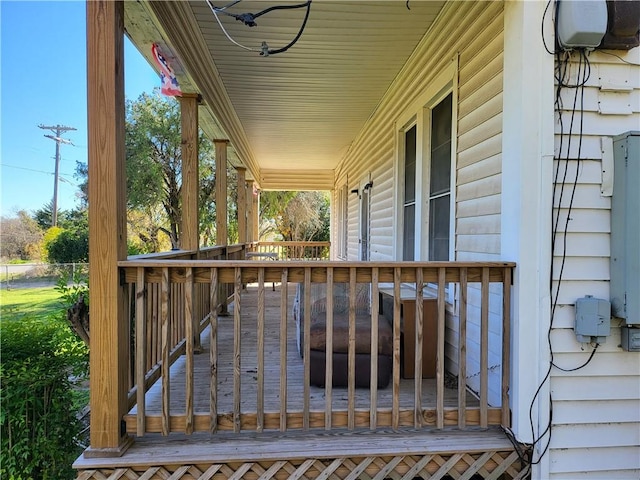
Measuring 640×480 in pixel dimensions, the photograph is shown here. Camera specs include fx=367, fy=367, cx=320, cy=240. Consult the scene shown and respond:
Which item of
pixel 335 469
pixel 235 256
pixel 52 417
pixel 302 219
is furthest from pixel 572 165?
pixel 302 219

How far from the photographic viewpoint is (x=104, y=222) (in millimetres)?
1929

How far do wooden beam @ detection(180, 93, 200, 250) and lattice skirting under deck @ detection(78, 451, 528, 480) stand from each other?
206 cm

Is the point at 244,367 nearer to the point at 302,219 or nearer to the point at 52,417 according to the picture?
the point at 52,417

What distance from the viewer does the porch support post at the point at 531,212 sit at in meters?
2.00

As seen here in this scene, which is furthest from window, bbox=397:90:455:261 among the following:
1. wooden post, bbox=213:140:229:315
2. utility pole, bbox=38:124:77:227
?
utility pole, bbox=38:124:77:227

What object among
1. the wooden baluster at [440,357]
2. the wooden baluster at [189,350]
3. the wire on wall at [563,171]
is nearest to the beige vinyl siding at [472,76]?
the wire on wall at [563,171]

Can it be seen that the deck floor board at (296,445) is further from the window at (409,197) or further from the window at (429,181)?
the window at (409,197)

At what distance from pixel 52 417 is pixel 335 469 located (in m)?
1.89

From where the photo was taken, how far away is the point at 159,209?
14.2 metres

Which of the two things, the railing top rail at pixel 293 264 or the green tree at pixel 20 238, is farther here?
the green tree at pixel 20 238

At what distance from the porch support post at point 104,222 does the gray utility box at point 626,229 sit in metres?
2.71

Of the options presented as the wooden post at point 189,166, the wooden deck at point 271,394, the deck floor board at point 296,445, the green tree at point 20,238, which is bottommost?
the deck floor board at point 296,445

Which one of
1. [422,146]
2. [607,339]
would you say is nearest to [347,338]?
[607,339]

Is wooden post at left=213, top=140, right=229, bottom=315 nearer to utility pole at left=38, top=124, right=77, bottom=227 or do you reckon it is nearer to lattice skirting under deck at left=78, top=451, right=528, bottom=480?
lattice skirting under deck at left=78, top=451, right=528, bottom=480
